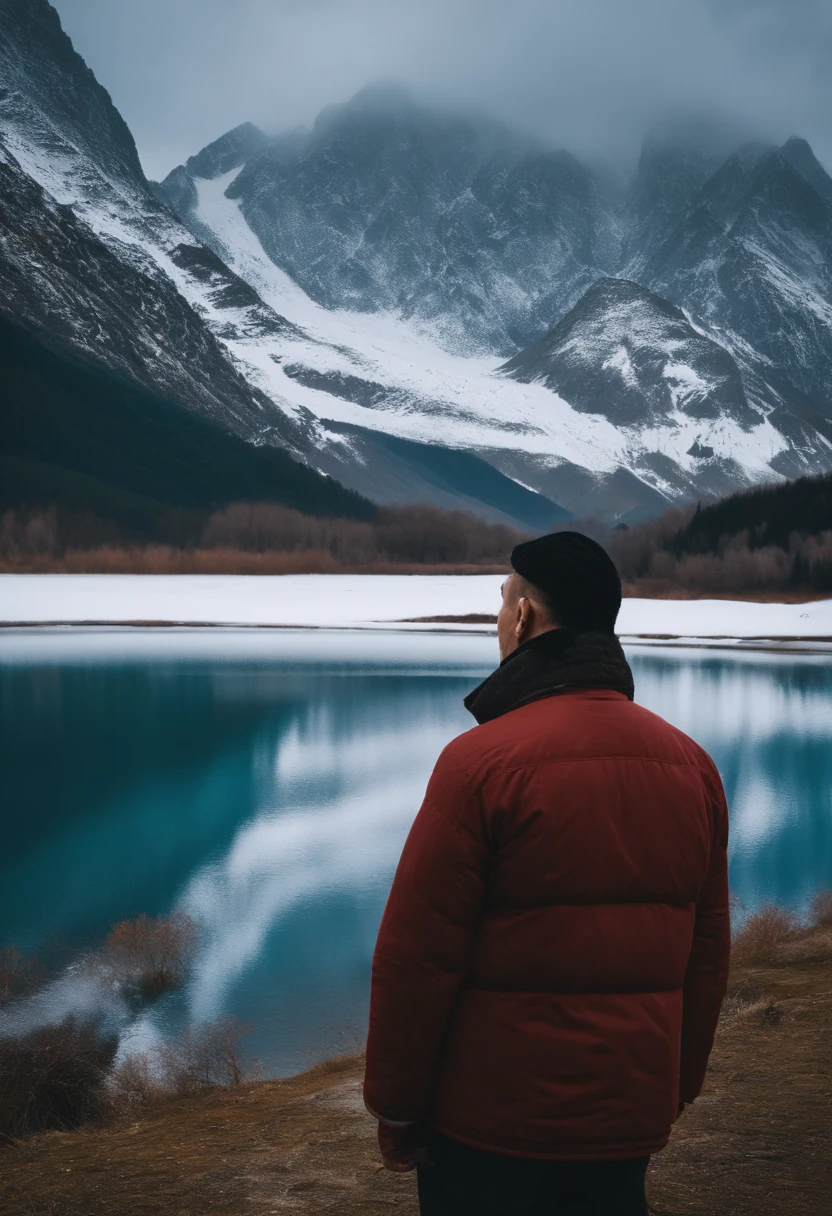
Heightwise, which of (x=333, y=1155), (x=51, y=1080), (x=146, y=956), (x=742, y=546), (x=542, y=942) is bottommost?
(x=146, y=956)

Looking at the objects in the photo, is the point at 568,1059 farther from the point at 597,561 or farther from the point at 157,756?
the point at 157,756

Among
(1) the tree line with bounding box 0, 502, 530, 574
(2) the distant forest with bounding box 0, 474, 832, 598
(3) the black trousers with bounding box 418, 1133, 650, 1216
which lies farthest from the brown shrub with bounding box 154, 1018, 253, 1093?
(1) the tree line with bounding box 0, 502, 530, 574

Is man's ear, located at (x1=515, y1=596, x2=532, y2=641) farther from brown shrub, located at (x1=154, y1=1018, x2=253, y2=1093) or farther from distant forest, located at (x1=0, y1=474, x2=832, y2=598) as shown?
distant forest, located at (x1=0, y1=474, x2=832, y2=598)

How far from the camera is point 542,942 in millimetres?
2705

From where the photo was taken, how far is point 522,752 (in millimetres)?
2697

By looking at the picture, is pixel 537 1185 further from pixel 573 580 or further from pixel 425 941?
pixel 573 580

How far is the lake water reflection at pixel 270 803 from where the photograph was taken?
13289 millimetres

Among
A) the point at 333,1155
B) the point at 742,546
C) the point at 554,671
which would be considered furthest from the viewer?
the point at 742,546

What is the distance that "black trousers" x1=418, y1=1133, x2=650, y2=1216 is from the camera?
2715 millimetres

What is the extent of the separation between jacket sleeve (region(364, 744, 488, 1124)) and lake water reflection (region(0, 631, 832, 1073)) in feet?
24.6

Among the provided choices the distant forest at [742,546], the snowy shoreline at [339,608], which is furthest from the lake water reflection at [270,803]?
the distant forest at [742,546]

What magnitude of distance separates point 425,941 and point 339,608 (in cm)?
9978

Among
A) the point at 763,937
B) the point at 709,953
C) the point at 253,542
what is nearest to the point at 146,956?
the point at 763,937

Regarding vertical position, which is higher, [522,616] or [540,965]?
[522,616]
